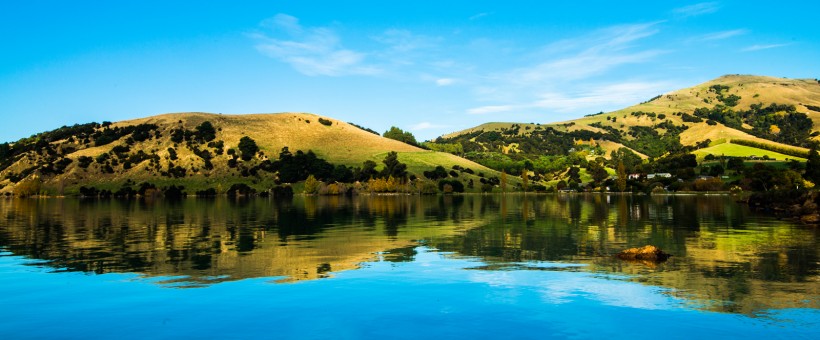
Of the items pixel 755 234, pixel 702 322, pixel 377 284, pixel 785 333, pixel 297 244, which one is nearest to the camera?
pixel 785 333

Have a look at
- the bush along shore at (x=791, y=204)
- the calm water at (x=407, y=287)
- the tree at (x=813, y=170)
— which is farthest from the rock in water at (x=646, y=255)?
the tree at (x=813, y=170)

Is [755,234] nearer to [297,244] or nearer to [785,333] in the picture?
[785,333]

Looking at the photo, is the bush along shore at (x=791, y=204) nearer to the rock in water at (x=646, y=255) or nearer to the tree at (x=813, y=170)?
the rock in water at (x=646, y=255)

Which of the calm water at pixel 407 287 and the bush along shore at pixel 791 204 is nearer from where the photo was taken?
the calm water at pixel 407 287

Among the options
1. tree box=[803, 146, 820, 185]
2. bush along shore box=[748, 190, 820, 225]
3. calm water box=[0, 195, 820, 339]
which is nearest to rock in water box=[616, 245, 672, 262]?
calm water box=[0, 195, 820, 339]

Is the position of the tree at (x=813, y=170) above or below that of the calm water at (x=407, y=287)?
above

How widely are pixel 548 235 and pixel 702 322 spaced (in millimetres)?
32205

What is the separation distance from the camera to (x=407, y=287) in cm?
2708

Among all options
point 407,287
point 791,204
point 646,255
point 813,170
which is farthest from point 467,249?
point 813,170

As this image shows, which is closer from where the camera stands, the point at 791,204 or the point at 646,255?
the point at 646,255

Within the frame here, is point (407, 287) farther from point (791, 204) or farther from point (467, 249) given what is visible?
point (791, 204)

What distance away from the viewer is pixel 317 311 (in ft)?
72.3

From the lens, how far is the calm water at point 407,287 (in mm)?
19781

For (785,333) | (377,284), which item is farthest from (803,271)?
(377,284)
